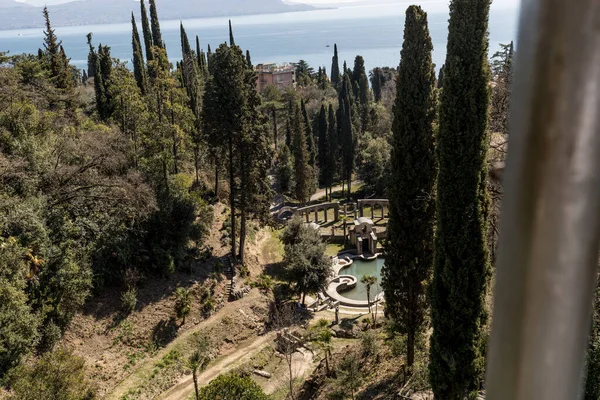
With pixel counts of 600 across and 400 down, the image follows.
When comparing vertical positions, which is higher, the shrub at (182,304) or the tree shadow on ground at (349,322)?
the shrub at (182,304)

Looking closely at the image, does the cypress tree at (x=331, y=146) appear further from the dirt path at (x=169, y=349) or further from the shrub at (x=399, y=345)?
the shrub at (x=399, y=345)

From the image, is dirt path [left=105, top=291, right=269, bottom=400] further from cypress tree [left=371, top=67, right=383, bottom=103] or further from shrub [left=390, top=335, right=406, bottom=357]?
cypress tree [left=371, top=67, right=383, bottom=103]

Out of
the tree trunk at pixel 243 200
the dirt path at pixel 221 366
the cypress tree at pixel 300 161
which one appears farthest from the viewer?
the cypress tree at pixel 300 161

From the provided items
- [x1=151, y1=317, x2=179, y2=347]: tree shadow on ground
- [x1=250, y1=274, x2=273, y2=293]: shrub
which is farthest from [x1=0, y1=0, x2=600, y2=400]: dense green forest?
[x1=151, y1=317, x2=179, y2=347]: tree shadow on ground

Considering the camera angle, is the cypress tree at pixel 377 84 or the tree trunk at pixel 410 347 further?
the cypress tree at pixel 377 84

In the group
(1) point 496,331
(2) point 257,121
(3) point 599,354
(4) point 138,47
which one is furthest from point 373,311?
(4) point 138,47

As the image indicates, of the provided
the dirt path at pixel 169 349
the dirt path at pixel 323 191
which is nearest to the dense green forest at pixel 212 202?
the dirt path at pixel 169 349

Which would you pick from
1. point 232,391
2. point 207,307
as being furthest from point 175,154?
point 232,391
